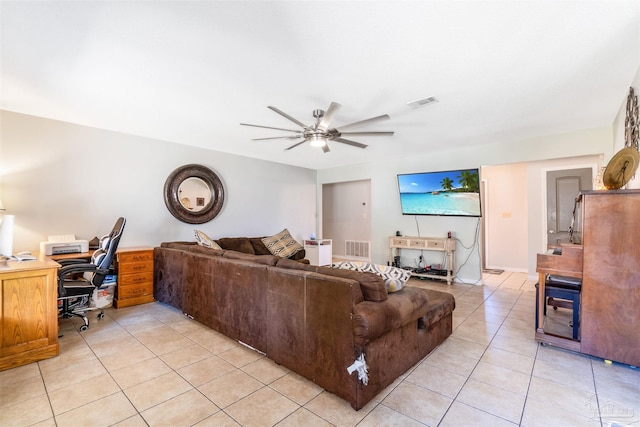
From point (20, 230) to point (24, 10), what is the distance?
9.65 ft

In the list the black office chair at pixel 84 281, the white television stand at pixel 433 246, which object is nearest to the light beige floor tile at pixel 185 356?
the black office chair at pixel 84 281

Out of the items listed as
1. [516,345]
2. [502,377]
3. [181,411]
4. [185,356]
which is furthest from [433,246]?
[181,411]

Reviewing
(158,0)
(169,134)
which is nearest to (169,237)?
(169,134)

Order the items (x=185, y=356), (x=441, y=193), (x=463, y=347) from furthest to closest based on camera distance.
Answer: (x=441, y=193) → (x=463, y=347) → (x=185, y=356)

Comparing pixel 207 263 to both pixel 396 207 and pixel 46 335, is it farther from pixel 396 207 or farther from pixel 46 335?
pixel 396 207

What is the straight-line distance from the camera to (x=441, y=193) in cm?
530

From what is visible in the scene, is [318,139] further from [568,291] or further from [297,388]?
[568,291]

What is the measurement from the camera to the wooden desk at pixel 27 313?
230 cm

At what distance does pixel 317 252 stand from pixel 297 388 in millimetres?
4223

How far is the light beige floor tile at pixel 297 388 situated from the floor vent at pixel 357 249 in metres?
5.63

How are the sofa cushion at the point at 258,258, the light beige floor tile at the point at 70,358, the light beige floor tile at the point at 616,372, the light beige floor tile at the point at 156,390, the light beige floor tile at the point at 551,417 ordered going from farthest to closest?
the sofa cushion at the point at 258,258, the light beige floor tile at the point at 70,358, the light beige floor tile at the point at 616,372, the light beige floor tile at the point at 156,390, the light beige floor tile at the point at 551,417

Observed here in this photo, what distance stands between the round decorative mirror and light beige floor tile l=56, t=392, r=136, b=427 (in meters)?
3.31

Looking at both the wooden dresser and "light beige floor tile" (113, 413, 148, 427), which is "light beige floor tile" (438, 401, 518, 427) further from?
"light beige floor tile" (113, 413, 148, 427)

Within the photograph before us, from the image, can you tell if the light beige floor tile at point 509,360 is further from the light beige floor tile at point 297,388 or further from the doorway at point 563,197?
the doorway at point 563,197
